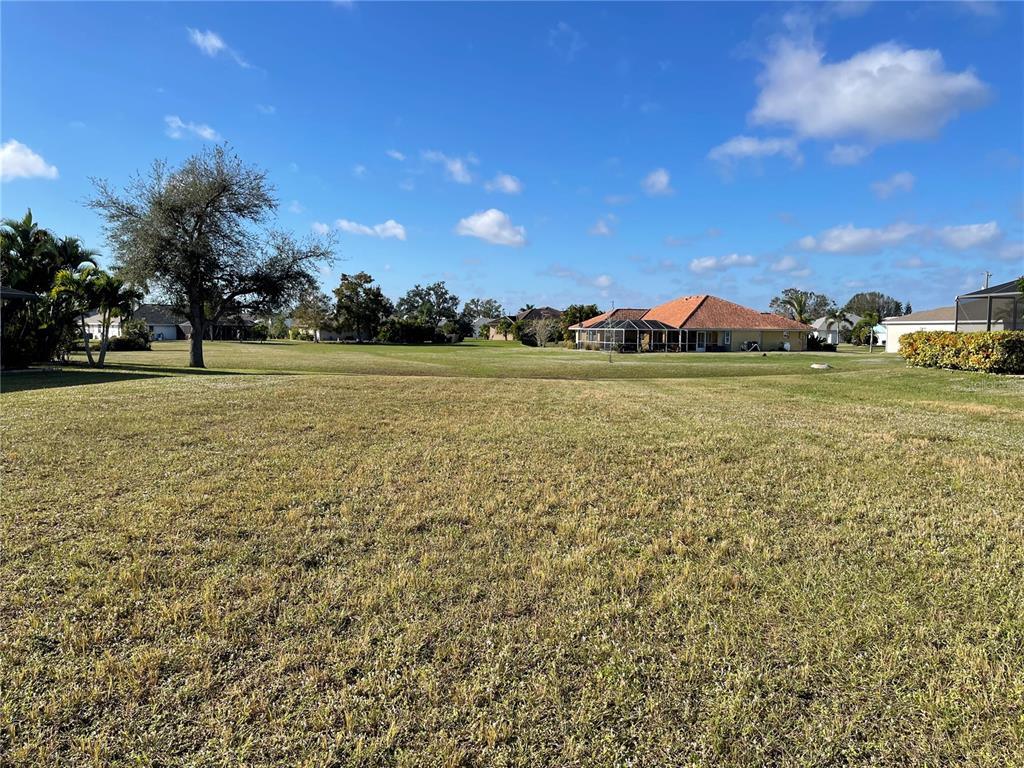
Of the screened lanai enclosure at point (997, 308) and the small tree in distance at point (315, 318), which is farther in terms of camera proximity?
the small tree in distance at point (315, 318)

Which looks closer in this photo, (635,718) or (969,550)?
(635,718)

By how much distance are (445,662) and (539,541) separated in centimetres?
151

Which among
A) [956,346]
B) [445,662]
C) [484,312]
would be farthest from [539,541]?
[484,312]

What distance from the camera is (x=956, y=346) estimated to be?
63.2 ft

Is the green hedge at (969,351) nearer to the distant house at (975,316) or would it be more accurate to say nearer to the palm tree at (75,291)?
the distant house at (975,316)

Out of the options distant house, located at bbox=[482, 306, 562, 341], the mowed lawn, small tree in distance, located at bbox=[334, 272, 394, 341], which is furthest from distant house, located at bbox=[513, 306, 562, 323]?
the mowed lawn

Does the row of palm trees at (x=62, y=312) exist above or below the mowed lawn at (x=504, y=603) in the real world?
above

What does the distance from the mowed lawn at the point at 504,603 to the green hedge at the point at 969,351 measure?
14.6 m

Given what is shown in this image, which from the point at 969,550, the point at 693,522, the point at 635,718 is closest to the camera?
the point at 635,718

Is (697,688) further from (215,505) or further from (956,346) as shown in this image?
(956,346)

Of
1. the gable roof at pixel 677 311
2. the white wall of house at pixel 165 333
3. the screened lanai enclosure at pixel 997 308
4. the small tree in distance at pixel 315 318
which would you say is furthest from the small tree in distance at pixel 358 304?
the screened lanai enclosure at pixel 997 308

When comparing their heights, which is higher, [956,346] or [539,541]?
[956,346]

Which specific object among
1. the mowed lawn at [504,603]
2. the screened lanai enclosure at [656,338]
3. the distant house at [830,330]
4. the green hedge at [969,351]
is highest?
the distant house at [830,330]

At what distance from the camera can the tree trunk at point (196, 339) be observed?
2277cm
